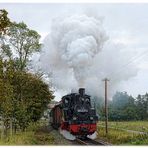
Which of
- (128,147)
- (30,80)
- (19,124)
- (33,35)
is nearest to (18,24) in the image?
(33,35)

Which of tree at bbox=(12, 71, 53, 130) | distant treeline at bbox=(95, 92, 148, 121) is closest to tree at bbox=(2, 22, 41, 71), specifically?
tree at bbox=(12, 71, 53, 130)

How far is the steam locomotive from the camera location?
3041 centimetres

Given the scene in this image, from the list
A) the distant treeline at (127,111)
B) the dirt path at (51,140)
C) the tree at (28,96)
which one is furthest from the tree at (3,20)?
the distant treeline at (127,111)

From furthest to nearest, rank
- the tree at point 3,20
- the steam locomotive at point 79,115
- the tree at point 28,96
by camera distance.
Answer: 1. the tree at point 28,96
2. the steam locomotive at point 79,115
3. the tree at point 3,20

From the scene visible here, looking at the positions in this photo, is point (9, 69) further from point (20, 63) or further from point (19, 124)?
point (20, 63)

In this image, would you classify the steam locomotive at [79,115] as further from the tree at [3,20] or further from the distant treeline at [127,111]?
the distant treeline at [127,111]

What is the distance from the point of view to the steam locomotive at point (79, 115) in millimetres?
30406

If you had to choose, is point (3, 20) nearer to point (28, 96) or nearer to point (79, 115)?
point (79, 115)

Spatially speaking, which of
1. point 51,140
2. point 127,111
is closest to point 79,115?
point 51,140

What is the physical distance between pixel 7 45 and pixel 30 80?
4837mm

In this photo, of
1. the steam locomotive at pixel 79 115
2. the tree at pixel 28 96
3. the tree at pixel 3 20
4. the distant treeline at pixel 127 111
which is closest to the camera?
the tree at pixel 3 20

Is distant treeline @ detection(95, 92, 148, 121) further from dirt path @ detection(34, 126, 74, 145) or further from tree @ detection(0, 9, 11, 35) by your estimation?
tree @ detection(0, 9, 11, 35)

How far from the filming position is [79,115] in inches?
1203

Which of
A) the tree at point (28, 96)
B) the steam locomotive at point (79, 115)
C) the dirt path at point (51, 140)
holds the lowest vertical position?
the dirt path at point (51, 140)
